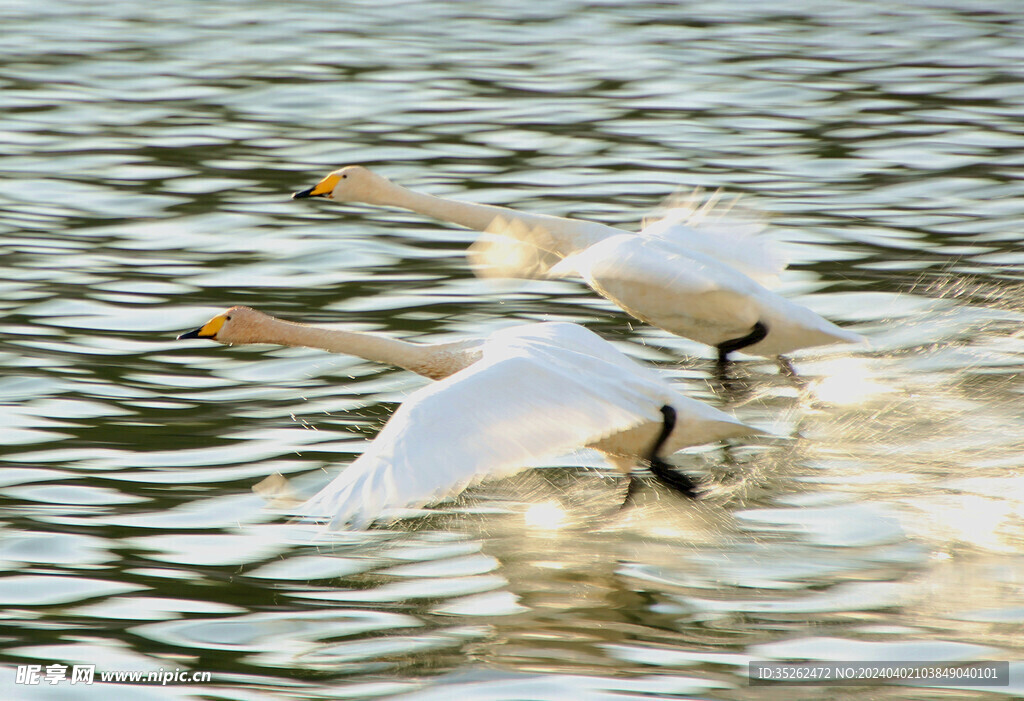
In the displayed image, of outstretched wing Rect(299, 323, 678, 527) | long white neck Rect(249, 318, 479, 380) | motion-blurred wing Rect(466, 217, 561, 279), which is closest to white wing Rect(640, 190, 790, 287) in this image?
motion-blurred wing Rect(466, 217, 561, 279)

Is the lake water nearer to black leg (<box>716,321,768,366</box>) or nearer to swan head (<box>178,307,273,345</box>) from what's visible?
black leg (<box>716,321,768,366</box>)

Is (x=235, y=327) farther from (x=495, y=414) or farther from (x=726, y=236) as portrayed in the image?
(x=726, y=236)

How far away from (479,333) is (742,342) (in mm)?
1489

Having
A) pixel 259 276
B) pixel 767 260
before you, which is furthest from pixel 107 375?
pixel 767 260

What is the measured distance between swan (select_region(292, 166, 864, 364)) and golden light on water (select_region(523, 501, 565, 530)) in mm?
1522

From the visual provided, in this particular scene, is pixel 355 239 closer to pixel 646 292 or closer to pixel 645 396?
pixel 646 292

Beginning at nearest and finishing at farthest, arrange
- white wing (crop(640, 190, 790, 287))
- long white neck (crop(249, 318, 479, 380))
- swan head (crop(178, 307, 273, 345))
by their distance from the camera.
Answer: long white neck (crop(249, 318, 479, 380))
swan head (crop(178, 307, 273, 345))
white wing (crop(640, 190, 790, 287))

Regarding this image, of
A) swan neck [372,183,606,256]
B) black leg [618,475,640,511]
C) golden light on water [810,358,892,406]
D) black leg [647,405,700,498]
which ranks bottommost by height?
golden light on water [810,358,892,406]

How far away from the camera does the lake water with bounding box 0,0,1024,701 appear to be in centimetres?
507

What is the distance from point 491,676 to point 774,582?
1.26 meters

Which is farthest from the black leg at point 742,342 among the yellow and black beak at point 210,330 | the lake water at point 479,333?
the yellow and black beak at point 210,330

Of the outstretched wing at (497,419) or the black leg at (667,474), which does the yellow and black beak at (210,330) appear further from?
the black leg at (667,474)

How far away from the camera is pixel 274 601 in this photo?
17.5 ft

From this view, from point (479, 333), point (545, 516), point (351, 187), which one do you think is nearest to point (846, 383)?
point (479, 333)
